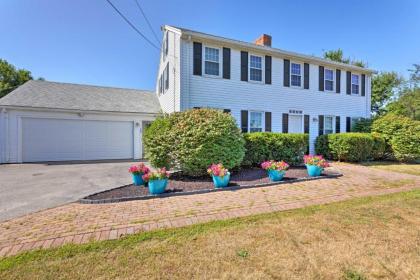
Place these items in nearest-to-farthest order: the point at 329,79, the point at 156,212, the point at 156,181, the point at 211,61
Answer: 1. the point at 156,212
2. the point at 156,181
3. the point at 211,61
4. the point at 329,79

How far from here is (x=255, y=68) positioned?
12.0 m

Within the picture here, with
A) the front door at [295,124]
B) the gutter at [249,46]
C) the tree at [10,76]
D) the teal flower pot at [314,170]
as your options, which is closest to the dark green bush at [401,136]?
the gutter at [249,46]

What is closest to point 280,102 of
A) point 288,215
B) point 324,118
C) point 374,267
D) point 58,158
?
point 324,118

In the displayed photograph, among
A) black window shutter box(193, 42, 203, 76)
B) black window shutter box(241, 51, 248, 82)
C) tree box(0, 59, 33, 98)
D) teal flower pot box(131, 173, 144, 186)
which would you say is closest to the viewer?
teal flower pot box(131, 173, 144, 186)

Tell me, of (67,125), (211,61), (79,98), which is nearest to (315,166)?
(211,61)

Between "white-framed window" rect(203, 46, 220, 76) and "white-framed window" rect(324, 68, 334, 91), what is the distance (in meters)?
7.55

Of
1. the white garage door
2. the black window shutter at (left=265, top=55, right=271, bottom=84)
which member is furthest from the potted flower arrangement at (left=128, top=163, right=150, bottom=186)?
the black window shutter at (left=265, top=55, right=271, bottom=84)

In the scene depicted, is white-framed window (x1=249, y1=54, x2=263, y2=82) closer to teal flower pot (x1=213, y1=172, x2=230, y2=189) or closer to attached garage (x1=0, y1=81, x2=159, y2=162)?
attached garage (x1=0, y1=81, x2=159, y2=162)

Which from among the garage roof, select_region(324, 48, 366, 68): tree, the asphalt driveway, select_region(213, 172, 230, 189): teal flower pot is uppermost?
select_region(324, 48, 366, 68): tree

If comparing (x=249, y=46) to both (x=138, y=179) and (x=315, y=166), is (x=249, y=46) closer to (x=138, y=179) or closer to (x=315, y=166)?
(x=315, y=166)

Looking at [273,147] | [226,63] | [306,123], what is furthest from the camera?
[306,123]

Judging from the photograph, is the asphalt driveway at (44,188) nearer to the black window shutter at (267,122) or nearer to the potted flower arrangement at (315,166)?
the potted flower arrangement at (315,166)

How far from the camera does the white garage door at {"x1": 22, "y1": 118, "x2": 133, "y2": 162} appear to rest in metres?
11.8

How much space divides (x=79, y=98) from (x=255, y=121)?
36.8 ft
